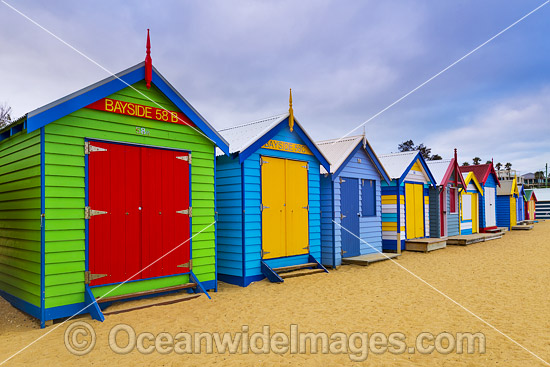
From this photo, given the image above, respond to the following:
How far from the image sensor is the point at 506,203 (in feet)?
89.6

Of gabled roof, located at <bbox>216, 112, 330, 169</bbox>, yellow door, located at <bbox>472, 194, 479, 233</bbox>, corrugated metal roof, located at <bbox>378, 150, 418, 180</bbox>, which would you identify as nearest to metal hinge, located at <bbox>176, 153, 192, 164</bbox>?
gabled roof, located at <bbox>216, 112, 330, 169</bbox>

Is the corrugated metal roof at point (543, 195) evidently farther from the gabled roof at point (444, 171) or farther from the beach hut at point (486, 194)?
the gabled roof at point (444, 171)

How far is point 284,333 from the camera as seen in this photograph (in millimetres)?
5348

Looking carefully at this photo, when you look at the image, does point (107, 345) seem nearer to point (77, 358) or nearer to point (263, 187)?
point (77, 358)

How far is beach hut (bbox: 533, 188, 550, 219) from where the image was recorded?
1711 inches

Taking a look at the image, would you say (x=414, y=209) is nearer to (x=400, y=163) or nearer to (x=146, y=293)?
(x=400, y=163)

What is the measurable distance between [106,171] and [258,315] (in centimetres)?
354

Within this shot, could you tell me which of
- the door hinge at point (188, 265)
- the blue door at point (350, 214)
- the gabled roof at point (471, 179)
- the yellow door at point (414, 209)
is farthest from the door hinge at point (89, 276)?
the gabled roof at point (471, 179)

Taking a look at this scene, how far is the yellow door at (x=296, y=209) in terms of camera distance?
968 cm

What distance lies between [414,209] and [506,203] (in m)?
15.6

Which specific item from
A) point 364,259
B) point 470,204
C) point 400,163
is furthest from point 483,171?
point 364,259

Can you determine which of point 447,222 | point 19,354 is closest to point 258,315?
point 19,354

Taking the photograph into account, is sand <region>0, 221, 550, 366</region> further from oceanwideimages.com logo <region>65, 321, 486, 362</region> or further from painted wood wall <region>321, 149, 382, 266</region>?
painted wood wall <region>321, 149, 382, 266</region>

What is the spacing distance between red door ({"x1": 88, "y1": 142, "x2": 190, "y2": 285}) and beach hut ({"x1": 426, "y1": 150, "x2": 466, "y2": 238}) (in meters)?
13.3
